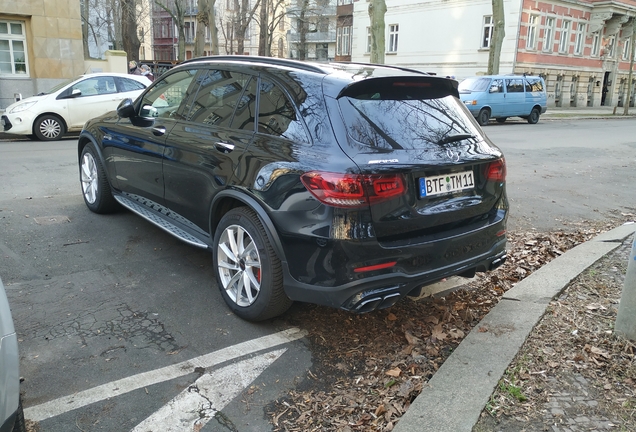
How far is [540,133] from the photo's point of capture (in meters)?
19.3

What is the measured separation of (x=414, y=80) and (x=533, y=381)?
2035 mm

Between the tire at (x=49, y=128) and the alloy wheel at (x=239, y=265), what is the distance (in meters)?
10.9

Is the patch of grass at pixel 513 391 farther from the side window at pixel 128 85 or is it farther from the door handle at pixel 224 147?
the side window at pixel 128 85

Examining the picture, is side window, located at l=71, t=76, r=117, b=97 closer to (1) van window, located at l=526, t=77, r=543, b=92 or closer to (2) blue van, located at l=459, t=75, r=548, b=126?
(2) blue van, located at l=459, t=75, r=548, b=126

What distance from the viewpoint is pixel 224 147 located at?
3934 millimetres

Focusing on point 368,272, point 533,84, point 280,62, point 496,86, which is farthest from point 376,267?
point 533,84

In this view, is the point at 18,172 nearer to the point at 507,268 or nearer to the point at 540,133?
the point at 507,268

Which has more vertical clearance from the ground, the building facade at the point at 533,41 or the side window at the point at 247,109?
the building facade at the point at 533,41

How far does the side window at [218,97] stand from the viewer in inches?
163

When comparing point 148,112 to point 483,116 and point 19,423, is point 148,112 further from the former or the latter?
point 483,116

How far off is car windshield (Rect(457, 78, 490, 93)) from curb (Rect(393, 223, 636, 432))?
19.5m

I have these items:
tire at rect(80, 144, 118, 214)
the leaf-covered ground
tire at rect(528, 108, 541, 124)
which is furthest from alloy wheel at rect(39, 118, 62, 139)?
tire at rect(528, 108, 541, 124)

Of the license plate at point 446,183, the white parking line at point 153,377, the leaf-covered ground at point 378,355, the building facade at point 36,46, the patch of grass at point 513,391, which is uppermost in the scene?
the building facade at point 36,46

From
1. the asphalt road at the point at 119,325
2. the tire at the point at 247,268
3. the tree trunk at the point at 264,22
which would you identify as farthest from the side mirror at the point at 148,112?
the tree trunk at the point at 264,22
